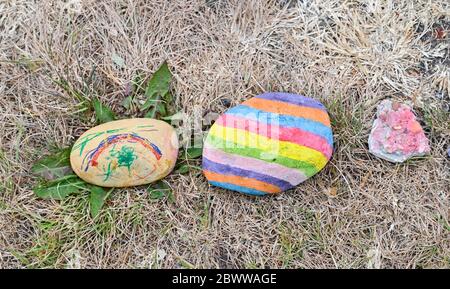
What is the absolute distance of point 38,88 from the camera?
2.42m

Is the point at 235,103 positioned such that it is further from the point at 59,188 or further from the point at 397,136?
the point at 59,188

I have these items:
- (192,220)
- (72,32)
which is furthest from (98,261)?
(72,32)

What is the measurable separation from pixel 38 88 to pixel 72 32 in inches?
11.2

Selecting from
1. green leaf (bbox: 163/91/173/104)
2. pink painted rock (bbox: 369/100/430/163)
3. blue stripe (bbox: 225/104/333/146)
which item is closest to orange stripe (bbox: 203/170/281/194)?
blue stripe (bbox: 225/104/333/146)

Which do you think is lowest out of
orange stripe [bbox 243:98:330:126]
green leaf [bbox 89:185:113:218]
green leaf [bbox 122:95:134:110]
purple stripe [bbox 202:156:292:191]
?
green leaf [bbox 89:185:113:218]

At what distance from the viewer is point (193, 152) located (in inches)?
93.2

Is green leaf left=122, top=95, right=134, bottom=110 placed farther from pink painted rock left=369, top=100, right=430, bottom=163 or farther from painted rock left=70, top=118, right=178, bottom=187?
pink painted rock left=369, top=100, right=430, bottom=163

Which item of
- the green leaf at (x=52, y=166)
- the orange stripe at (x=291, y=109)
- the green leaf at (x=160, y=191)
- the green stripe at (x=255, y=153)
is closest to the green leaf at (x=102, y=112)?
the green leaf at (x=52, y=166)

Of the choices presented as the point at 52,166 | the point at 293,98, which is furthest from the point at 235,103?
the point at 52,166

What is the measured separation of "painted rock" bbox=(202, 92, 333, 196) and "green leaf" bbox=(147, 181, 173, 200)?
0.18 m

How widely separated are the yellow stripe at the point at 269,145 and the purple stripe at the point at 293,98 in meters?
0.18

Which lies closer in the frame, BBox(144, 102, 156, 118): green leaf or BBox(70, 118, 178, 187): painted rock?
BBox(70, 118, 178, 187): painted rock

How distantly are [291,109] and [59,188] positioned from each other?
102cm

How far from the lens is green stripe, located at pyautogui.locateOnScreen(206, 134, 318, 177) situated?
7.42 ft
